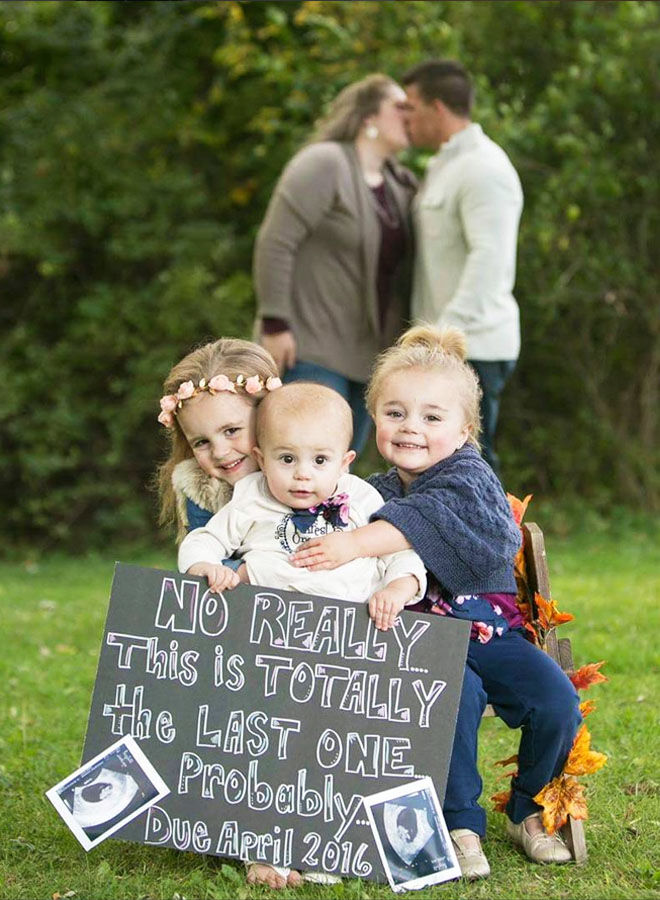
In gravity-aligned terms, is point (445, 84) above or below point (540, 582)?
above

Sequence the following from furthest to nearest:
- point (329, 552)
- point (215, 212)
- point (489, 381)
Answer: point (215, 212) → point (489, 381) → point (329, 552)

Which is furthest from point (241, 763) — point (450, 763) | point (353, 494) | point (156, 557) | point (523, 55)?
point (523, 55)

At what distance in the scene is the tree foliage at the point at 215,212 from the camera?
8922 millimetres

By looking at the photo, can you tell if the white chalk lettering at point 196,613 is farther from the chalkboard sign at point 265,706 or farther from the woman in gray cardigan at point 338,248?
the woman in gray cardigan at point 338,248

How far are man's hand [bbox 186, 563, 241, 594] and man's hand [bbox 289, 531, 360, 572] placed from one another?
0.53 ft

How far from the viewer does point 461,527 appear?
3.16 metres

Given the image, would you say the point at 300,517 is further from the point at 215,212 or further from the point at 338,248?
the point at 215,212

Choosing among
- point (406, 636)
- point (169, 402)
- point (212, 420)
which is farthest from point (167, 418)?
point (406, 636)

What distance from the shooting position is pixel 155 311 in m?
10.2

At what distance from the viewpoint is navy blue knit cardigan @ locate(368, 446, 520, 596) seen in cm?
315

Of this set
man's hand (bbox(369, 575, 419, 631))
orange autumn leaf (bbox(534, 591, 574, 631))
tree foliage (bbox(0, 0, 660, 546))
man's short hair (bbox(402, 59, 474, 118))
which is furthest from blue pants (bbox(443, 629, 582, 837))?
tree foliage (bbox(0, 0, 660, 546))

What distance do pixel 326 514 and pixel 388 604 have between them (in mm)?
289

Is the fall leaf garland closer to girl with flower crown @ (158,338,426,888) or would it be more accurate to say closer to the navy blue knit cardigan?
the navy blue knit cardigan

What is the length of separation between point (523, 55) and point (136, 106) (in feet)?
10.2
